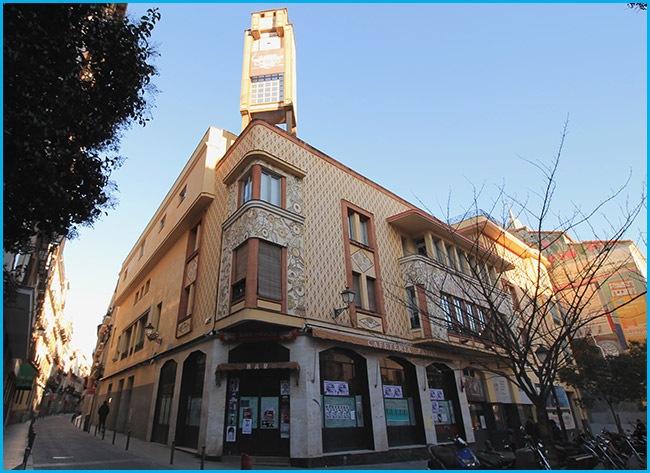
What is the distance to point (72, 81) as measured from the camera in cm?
730

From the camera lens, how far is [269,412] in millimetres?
12453

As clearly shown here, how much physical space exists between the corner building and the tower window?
113cm

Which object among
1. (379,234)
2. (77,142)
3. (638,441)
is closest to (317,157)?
(379,234)

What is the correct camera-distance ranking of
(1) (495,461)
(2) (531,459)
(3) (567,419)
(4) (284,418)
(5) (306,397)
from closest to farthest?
(2) (531,459)
(1) (495,461)
(5) (306,397)
(4) (284,418)
(3) (567,419)

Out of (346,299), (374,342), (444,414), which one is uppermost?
(346,299)

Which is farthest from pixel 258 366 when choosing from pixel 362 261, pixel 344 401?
pixel 362 261

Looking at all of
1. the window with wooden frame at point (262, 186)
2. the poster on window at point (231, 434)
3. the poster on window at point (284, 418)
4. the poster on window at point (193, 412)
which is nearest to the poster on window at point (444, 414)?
the poster on window at point (284, 418)

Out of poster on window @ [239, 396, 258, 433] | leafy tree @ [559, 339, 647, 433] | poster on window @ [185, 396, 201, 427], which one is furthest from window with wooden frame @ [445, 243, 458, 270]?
poster on window @ [185, 396, 201, 427]

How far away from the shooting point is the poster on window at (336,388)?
43.3 ft

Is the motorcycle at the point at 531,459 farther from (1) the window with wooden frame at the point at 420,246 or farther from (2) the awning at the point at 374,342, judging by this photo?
(1) the window with wooden frame at the point at 420,246

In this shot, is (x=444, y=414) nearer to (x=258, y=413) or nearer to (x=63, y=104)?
(x=258, y=413)

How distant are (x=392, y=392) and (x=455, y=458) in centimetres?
645

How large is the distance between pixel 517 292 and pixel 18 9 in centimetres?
2924

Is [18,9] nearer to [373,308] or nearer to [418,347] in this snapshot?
[373,308]
